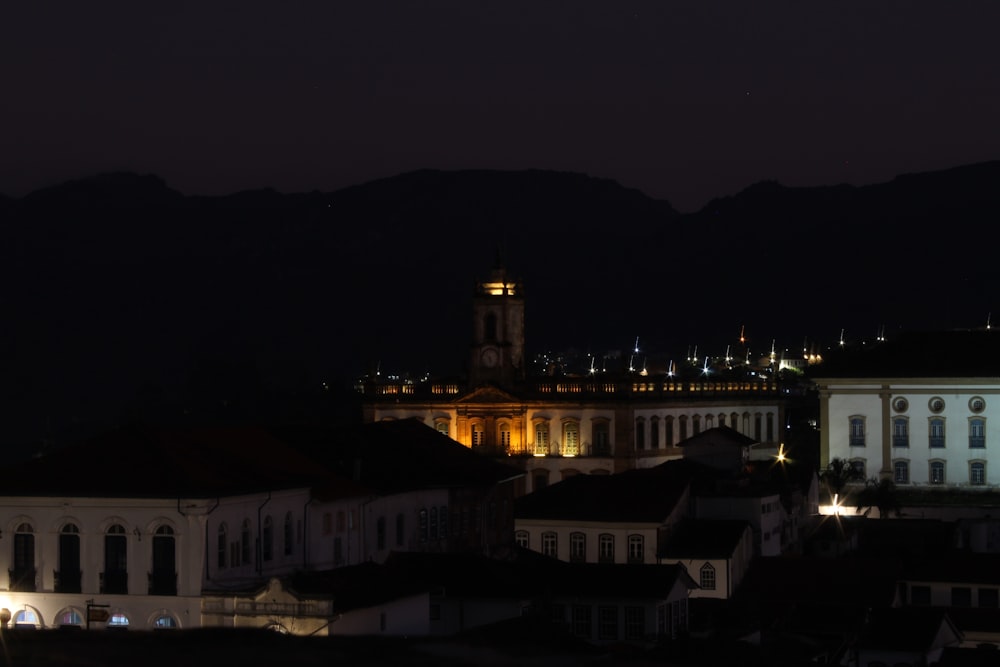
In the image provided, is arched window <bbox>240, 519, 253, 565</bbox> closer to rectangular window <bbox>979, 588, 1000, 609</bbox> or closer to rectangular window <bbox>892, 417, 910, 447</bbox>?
rectangular window <bbox>979, 588, 1000, 609</bbox>

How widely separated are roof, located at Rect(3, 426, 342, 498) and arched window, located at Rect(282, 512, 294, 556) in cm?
79

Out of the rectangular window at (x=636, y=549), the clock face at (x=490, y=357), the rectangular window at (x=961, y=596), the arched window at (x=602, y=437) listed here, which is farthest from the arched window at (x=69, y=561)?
the clock face at (x=490, y=357)

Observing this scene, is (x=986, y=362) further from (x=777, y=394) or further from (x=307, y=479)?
(x=307, y=479)

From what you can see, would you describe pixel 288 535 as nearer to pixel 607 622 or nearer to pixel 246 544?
pixel 246 544

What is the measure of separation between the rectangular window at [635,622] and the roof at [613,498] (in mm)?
14256

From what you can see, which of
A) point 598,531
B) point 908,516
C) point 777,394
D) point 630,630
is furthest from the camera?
point 777,394

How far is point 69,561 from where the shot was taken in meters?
46.0

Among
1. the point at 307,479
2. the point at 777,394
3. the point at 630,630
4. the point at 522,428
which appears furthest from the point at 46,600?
the point at 777,394

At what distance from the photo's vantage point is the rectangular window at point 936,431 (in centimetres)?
9512

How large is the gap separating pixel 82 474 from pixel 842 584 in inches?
944

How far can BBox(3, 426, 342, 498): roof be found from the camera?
151 feet

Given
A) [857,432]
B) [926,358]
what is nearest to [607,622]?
[857,432]

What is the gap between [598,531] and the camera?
66500 millimetres

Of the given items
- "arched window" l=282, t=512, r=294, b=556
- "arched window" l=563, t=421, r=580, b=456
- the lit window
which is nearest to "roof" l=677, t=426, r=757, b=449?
"arched window" l=563, t=421, r=580, b=456
